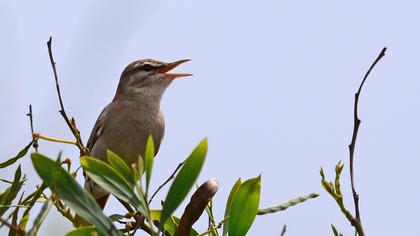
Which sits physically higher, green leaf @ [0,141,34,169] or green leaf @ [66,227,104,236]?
green leaf @ [0,141,34,169]

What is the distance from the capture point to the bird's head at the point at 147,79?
18.6ft

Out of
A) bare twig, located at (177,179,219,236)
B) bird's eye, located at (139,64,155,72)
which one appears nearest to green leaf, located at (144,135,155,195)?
bare twig, located at (177,179,219,236)

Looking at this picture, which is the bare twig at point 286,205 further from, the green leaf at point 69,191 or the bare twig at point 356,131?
the green leaf at point 69,191

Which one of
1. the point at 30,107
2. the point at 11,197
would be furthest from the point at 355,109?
the point at 30,107

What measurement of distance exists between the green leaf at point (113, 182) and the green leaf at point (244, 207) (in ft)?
1.44

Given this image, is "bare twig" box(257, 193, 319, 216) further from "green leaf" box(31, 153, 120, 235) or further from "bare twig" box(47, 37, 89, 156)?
"bare twig" box(47, 37, 89, 156)

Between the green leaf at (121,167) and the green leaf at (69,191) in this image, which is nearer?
the green leaf at (69,191)

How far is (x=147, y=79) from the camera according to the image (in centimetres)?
575

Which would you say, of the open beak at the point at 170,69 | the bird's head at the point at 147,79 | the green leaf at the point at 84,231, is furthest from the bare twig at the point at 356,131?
the bird's head at the point at 147,79

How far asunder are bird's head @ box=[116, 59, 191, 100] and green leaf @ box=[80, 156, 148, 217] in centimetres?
388

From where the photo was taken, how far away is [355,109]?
2.00m

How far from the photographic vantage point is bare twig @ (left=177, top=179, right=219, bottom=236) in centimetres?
197

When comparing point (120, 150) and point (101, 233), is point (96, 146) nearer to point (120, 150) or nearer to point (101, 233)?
point (120, 150)

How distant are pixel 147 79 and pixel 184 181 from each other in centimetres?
412
